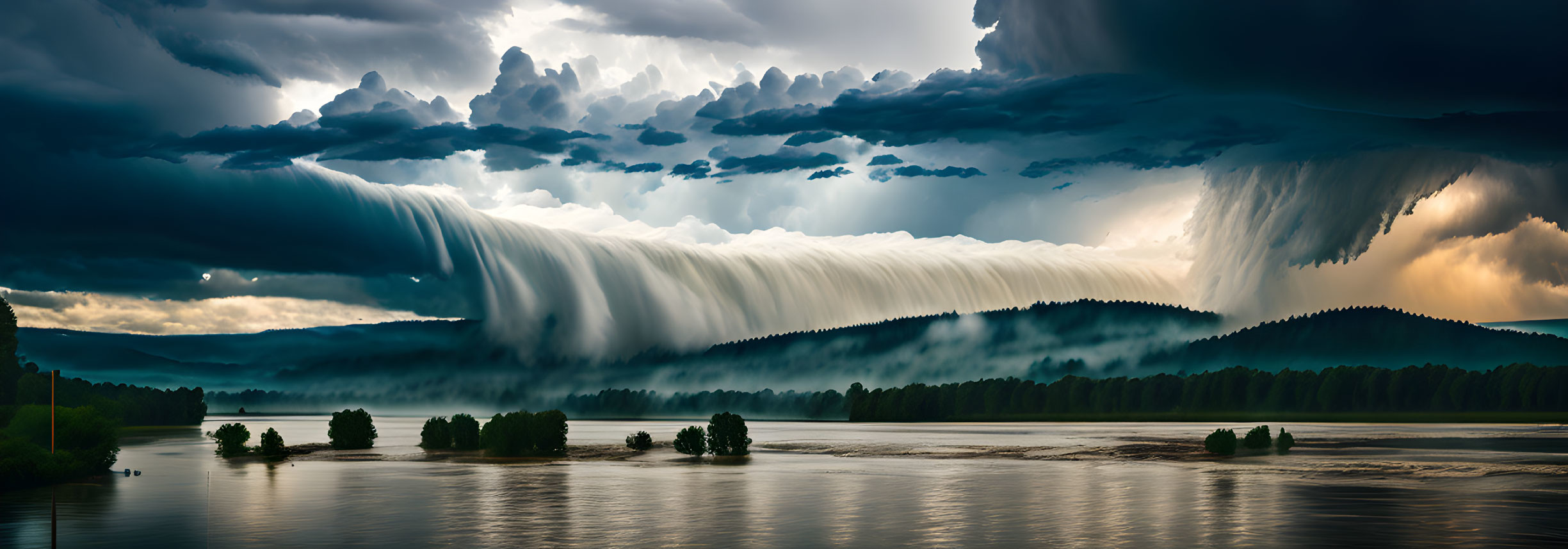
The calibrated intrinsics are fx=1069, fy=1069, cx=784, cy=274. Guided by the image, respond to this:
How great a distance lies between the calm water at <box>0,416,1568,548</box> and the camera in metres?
46.1

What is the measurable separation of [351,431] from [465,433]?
74.8 feet

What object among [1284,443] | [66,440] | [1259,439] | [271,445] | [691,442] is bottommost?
[1284,443]

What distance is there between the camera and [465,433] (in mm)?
136250

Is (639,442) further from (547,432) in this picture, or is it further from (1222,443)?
(1222,443)

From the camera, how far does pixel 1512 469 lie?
86875 mm

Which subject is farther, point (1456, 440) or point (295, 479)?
point (1456, 440)

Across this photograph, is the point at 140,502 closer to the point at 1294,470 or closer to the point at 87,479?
the point at 87,479

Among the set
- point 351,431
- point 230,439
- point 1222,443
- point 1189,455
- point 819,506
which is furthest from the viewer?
point 351,431

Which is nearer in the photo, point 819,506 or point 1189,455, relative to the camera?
point 819,506

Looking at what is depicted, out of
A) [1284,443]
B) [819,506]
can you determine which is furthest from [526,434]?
[1284,443]

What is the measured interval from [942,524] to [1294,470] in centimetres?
5243

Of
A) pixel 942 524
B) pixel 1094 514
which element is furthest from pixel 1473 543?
pixel 942 524

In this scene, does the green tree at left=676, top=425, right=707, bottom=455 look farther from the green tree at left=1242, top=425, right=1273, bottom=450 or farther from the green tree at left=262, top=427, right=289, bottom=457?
the green tree at left=1242, top=425, right=1273, bottom=450

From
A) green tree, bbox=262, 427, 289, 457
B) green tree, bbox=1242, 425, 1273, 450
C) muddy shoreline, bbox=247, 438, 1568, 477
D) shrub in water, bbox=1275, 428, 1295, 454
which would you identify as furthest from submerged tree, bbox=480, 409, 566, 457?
shrub in water, bbox=1275, 428, 1295, 454
